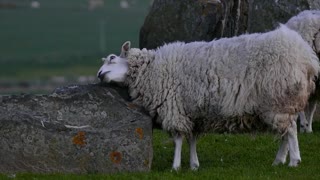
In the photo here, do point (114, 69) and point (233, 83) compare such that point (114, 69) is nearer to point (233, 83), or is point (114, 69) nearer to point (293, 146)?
point (233, 83)

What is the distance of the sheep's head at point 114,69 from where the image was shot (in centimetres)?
1136

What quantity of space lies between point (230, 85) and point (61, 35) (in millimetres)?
56967

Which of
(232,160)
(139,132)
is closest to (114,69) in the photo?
(139,132)

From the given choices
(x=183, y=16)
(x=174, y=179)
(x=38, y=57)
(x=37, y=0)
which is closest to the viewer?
(x=174, y=179)

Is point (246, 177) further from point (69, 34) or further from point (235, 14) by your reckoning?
point (69, 34)

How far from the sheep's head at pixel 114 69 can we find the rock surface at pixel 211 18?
201 inches

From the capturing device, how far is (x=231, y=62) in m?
10.9

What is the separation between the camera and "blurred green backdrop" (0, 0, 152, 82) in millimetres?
52000

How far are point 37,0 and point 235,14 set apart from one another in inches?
3361

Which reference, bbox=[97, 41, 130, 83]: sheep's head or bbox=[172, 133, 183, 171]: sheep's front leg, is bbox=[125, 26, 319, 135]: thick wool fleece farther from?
bbox=[97, 41, 130, 83]: sheep's head

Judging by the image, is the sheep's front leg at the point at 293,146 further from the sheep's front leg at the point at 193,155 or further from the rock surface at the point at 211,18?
the rock surface at the point at 211,18

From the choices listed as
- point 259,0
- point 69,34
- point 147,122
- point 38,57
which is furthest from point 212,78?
point 69,34

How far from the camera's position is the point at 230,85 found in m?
10.8

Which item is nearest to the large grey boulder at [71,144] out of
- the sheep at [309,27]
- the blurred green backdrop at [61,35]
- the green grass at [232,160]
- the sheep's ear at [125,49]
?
the green grass at [232,160]
